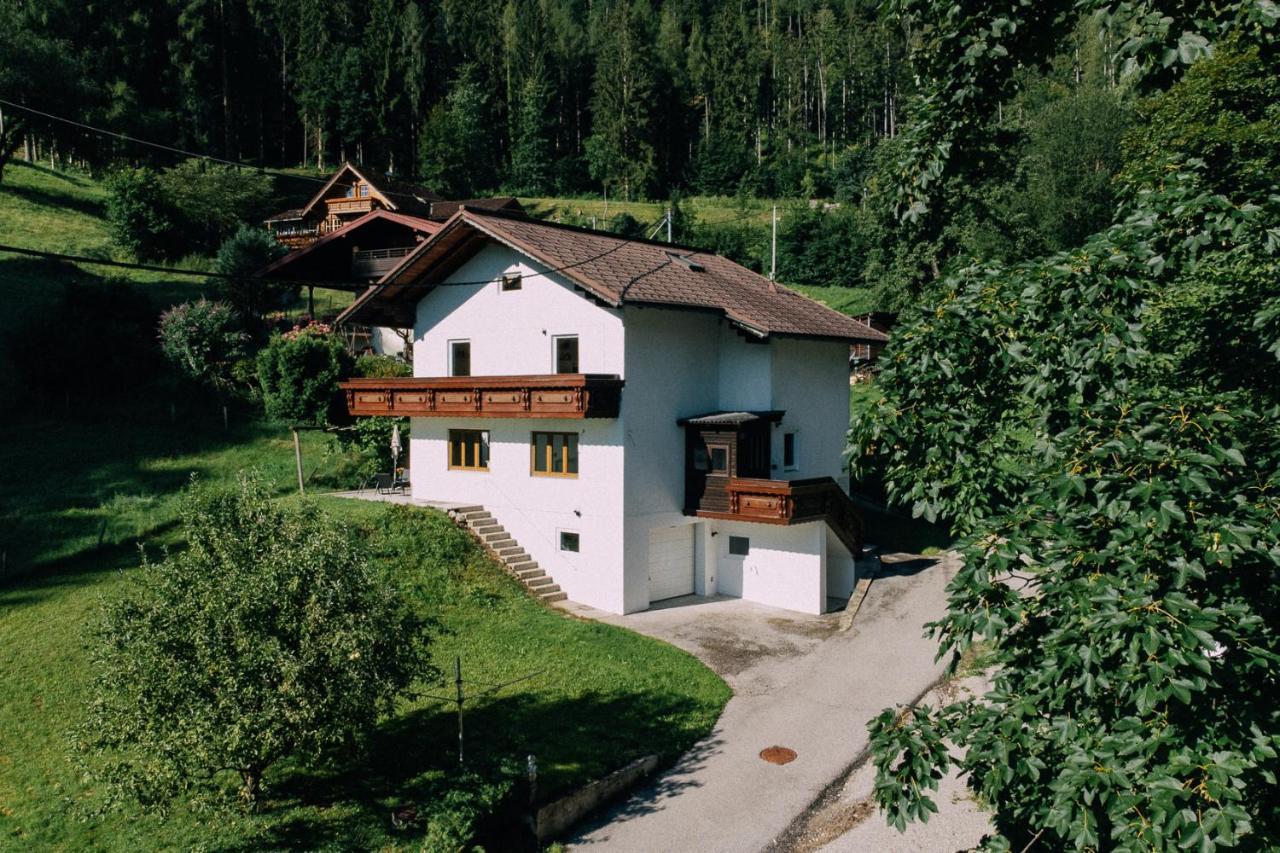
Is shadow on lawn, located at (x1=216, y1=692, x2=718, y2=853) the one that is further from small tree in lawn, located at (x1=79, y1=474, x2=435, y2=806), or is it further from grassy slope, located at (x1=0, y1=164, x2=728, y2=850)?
small tree in lawn, located at (x1=79, y1=474, x2=435, y2=806)

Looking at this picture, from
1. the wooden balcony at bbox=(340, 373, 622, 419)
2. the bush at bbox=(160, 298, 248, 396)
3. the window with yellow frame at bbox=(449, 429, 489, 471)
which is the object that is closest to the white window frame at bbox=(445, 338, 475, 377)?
the wooden balcony at bbox=(340, 373, 622, 419)

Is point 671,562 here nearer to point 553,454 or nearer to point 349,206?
point 553,454

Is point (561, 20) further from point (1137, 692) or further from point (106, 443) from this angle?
point (1137, 692)

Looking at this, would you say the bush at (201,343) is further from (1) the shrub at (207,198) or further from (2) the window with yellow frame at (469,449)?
(1) the shrub at (207,198)

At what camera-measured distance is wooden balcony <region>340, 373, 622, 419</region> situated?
20812 millimetres

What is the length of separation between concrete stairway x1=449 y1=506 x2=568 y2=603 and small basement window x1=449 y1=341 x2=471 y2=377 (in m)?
4.44

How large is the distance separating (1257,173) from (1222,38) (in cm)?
99

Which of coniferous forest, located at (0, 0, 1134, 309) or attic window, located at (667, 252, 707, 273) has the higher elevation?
coniferous forest, located at (0, 0, 1134, 309)

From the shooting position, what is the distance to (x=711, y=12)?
422 feet

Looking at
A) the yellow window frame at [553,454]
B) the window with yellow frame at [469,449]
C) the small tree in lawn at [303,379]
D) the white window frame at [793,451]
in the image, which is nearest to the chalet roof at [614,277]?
the white window frame at [793,451]

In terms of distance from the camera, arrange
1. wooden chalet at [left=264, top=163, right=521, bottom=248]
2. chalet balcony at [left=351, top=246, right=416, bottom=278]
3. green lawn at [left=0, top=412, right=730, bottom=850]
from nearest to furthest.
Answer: green lawn at [left=0, top=412, right=730, bottom=850] → chalet balcony at [left=351, top=246, right=416, bottom=278] → wooden chalet at [left=264, top=163, right=521, bottom=248]

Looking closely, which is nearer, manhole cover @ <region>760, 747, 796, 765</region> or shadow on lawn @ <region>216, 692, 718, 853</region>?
shadow on lawn @ <region>216, 692, 718, 853</region>

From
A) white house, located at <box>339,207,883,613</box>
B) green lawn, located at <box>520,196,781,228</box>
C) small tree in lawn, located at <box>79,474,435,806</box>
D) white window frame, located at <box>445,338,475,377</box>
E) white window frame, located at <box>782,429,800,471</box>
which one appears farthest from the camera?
green lawn, located at <box>520,196,781,228</box>

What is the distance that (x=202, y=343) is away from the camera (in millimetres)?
33156
